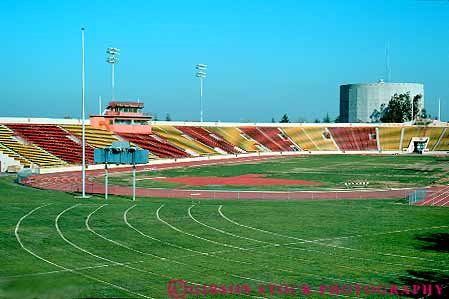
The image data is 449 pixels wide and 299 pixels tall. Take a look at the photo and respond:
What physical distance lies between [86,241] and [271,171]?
4514 centimetres

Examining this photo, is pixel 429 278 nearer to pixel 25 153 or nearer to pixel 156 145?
pixel 25 153

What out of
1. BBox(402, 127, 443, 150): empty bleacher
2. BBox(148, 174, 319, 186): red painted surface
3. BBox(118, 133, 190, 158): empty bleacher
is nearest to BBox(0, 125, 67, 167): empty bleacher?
BBox(148, 174, 319, 186): red painted surface

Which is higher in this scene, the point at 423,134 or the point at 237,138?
the point at 423,134

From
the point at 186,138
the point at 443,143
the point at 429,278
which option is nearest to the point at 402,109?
the point at 443,143

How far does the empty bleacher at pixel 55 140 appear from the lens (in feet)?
220

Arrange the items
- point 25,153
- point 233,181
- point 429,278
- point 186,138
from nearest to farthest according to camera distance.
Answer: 1. point 429,278
2. point 233,181
3. point 25,153
4. point 186,138

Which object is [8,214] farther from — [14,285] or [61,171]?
[61,171]

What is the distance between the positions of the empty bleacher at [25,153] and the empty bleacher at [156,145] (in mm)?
16532

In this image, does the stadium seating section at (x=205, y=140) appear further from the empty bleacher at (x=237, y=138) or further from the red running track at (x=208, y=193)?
the red running track at (x=208, y=193)

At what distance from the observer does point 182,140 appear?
93188 mm

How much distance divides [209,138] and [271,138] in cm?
1512

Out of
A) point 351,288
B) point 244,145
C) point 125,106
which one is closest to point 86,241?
point 351,288

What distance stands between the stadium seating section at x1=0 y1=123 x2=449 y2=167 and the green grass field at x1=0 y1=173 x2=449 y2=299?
1214 inches

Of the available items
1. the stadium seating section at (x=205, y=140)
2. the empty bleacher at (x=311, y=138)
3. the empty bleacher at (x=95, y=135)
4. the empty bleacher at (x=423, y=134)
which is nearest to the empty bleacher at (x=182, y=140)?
the stadium seating section at (x=205, y=140)
